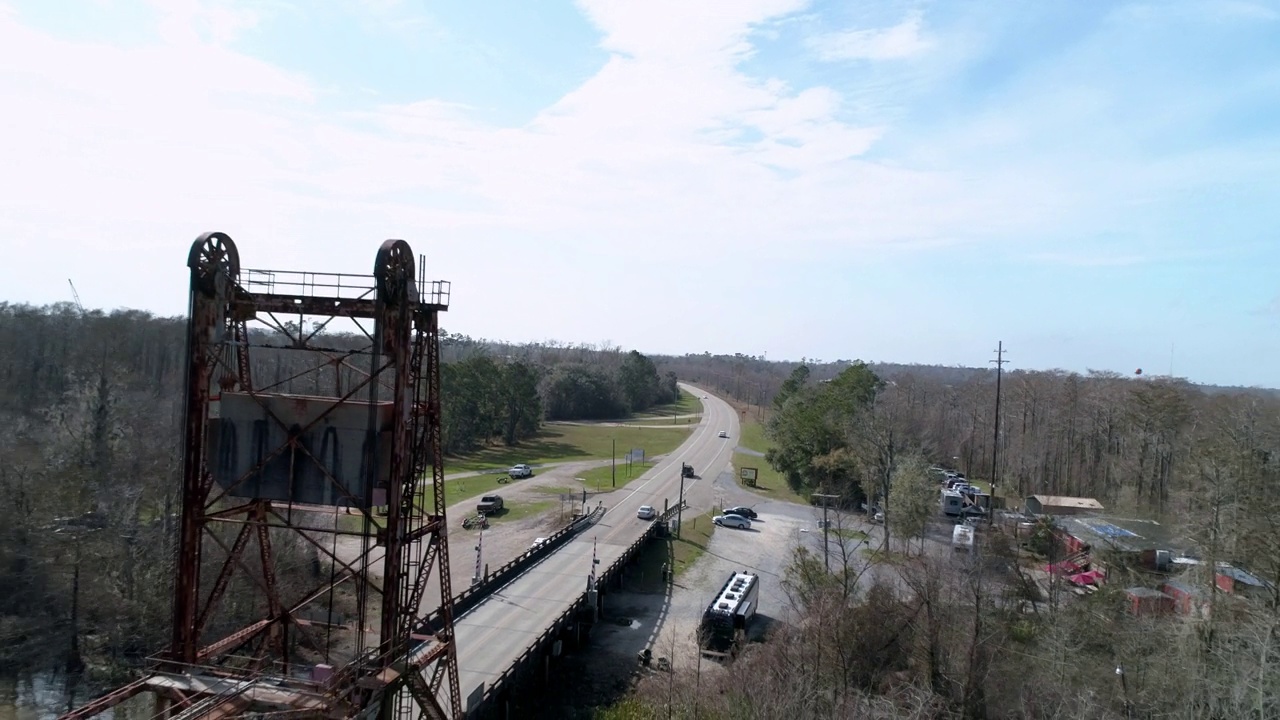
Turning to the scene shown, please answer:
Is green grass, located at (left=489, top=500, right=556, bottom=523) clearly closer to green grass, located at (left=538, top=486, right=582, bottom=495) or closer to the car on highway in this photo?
green grass, located at (left=538, top=486, right=582, bottom=495)

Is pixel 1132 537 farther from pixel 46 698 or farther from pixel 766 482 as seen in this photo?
pixel 46 698

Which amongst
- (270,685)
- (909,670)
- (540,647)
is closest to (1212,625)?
(909,670)

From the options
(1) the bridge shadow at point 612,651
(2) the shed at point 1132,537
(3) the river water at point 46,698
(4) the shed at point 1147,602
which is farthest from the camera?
(2) the shed at point 1132,537

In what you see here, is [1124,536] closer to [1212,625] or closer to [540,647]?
[1212,625]

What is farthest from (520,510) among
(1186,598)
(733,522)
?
(1186,598)

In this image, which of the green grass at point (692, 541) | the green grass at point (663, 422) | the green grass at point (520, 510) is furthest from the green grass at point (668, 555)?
the green grass at point (663, 422)

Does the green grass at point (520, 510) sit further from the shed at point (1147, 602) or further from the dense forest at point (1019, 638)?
the shed at point (1147, 602)
